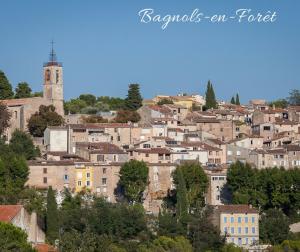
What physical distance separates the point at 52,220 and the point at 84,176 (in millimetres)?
7061

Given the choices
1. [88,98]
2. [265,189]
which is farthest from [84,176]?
[88,98]

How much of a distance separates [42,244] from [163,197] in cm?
1019

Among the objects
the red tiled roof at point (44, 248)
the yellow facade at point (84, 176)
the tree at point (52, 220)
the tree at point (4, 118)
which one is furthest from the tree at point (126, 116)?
the red tiled roof at point (44, 248)

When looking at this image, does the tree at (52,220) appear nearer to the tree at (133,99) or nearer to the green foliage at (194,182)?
the green foliage at (194,182)

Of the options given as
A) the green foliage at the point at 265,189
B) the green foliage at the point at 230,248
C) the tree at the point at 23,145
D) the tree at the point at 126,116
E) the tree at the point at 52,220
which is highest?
the tree at the point at 126,116

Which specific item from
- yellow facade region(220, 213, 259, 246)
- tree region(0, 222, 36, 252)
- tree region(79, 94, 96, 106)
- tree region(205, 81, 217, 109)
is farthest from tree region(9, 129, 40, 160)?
tree region(79, 94, 96, 106)

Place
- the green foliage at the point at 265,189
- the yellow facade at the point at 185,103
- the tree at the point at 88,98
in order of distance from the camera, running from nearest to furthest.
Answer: the green foliage at the point at 265,189 < the yellow facade at the point at 185,103 < the tree at the point at 88,98

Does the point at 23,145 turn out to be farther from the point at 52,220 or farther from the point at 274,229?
the point at 274,229

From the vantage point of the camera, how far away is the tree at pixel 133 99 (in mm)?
88125

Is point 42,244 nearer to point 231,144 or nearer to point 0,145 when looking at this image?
point 0,145

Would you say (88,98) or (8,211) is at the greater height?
(88,98)

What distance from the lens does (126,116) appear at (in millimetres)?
82688

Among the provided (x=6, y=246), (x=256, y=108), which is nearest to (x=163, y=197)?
(x=6, y=246)

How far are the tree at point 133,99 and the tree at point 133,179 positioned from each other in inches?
821
